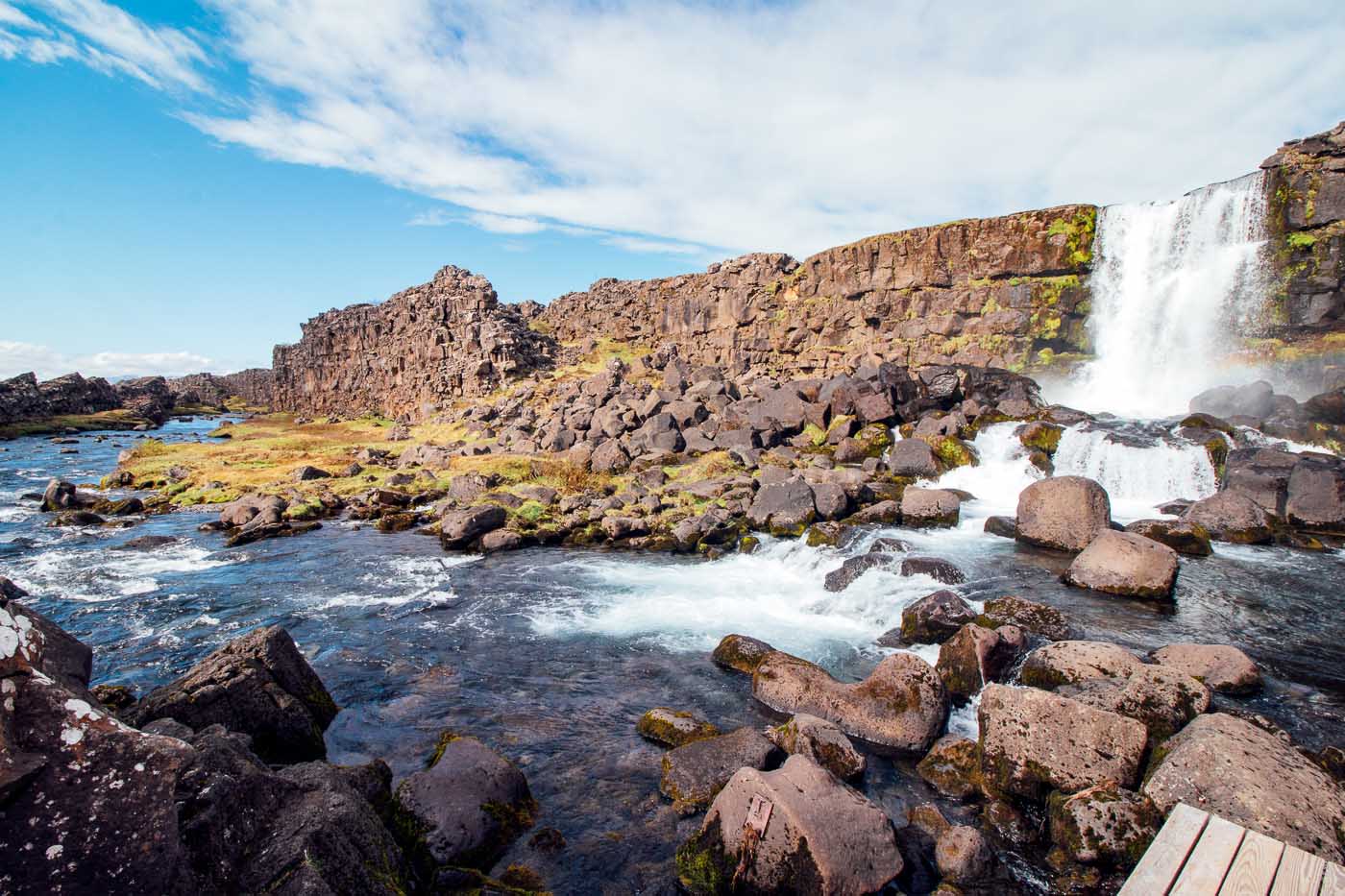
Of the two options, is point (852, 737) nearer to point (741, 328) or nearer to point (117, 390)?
point (741, 328)

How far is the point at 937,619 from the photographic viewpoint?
1169 centimetres

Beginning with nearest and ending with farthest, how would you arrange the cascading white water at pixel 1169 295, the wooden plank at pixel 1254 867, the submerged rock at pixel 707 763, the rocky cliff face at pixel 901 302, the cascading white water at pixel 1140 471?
the wooden plank at pixel 1254 867 < the submerged rock at pixel 707 763 < the cascading white water at pixel 1140 471 < the cascading white water at pixel 1169 295 < the rocky cliff face at pixel 901 302

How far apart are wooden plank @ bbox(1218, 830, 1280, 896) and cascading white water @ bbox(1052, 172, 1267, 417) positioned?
3445cm

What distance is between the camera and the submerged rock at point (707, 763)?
753 centimetres

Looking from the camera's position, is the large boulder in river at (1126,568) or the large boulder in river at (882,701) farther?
the large boulder in river at (1126,568)

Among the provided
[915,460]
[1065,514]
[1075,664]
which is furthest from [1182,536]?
[1075,664]

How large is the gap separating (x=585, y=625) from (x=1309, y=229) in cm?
4168

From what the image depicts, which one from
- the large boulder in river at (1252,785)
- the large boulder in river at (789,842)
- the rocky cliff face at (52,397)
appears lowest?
the large boulder in river at (789,842)

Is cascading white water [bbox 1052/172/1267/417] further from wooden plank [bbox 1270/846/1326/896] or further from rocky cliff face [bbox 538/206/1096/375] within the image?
wooden plank [bbox 1270/846/1326/896]

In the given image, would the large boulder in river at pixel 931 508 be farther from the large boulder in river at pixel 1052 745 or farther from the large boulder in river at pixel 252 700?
the large boulder in river at pixel 252 700

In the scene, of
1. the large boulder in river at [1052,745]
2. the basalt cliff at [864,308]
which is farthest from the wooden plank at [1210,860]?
the basalt cliff at [864,308]

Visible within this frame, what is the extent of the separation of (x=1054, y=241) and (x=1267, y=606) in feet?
112

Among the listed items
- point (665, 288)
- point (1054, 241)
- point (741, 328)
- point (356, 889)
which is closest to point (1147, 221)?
point (1054, 241)

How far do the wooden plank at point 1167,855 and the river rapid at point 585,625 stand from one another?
2.16 meters
